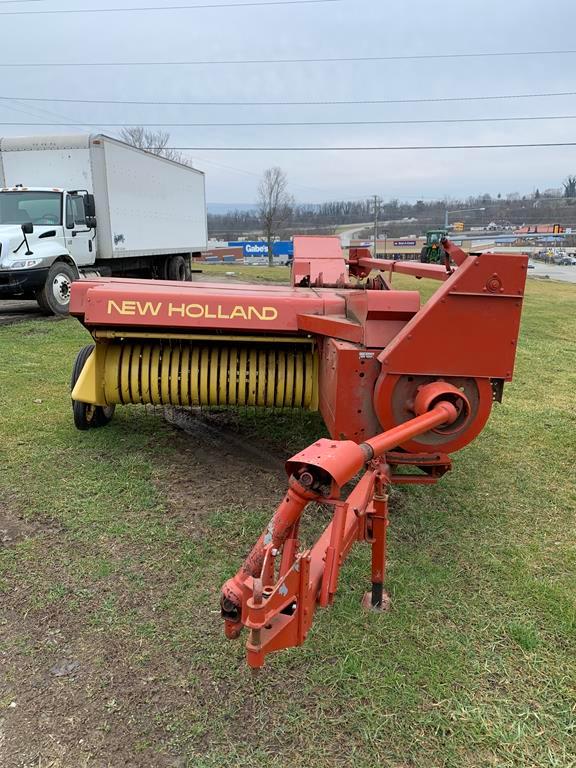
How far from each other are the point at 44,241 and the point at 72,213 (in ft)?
2.82

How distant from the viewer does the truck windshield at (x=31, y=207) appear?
10430 millimetres

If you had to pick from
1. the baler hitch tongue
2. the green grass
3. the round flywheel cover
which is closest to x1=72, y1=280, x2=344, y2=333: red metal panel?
the round flywheel cover

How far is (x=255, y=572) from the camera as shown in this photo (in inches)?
76.6

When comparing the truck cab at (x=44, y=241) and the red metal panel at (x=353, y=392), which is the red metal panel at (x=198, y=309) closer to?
the red metal panel at (x=353, y=392)

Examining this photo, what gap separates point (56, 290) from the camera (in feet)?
33.5

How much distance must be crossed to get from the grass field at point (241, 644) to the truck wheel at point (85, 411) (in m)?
0.13

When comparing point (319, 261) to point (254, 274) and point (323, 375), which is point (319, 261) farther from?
point (254, 274)

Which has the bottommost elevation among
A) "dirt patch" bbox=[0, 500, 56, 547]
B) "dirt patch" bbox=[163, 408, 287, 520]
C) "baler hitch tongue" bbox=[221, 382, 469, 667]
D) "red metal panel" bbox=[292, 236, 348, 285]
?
"dirt patch" bbox=[163, 408, 287, 520]

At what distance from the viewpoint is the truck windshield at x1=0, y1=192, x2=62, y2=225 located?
10430 mm

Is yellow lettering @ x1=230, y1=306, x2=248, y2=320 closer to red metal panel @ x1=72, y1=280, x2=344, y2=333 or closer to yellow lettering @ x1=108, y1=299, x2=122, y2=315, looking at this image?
red metal panel @ x1=72, y1=280, x2=344, y2=333

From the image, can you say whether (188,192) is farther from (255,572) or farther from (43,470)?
(255,572)

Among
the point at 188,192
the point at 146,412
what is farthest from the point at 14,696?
the point at 188,192

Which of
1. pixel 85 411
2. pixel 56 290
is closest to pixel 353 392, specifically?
pixel 85 411

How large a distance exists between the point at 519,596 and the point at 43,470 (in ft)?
9.69
